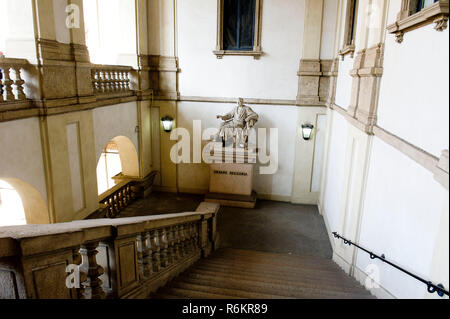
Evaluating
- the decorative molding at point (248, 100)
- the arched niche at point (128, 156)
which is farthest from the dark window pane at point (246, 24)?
the arched niche at point (128, 156)

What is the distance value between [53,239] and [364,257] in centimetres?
449

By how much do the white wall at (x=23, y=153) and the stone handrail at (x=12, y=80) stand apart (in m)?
0.40

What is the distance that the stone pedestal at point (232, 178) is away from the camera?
393 inches

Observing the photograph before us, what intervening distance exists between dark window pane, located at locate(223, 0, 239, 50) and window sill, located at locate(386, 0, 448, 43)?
A: 6690 millimetres

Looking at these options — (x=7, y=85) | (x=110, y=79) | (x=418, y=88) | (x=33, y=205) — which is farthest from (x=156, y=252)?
(x=110, y=79)

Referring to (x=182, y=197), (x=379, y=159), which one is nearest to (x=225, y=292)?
(x=379, y=159)

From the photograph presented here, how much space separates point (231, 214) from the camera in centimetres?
977

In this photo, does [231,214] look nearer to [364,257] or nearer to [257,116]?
[257,116]

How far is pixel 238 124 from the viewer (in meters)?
9.93

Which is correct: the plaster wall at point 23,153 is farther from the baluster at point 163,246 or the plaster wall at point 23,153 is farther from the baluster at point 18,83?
the baluster at point 163,246

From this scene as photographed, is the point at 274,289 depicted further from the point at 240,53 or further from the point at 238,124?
the point at 240,53

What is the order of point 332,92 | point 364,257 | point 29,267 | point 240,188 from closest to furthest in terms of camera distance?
point 29,267 < point 364,257 < point 332,92 < point 240,188

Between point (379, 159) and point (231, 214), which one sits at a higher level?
point (379, 159)
